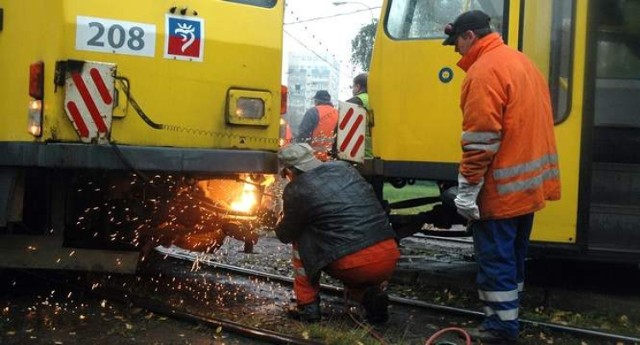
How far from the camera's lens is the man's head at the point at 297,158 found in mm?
4906

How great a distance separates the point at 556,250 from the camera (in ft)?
17.8

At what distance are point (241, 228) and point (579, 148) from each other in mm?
2518

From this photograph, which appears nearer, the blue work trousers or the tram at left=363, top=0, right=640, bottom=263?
the blue work trousers

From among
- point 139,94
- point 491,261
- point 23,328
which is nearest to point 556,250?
point 491,261

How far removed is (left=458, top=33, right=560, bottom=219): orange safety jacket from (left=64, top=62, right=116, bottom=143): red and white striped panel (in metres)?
2.18

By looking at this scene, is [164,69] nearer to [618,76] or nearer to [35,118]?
[35,118]

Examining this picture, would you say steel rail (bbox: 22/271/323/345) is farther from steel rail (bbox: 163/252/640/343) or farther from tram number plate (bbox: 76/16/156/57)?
tram number plate (bbox: 76/16/156/57)

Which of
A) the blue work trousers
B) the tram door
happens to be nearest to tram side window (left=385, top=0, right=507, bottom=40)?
the tram door

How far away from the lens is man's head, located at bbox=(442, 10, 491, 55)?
4371 millimetres

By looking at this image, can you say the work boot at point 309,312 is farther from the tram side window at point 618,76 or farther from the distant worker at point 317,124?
the distant worker at point 317,124

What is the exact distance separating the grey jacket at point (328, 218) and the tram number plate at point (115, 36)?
1.32 meters

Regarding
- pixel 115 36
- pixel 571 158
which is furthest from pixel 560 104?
pixel 115 36

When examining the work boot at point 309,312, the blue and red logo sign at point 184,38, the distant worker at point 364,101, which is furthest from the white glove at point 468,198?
the distant worker at point 364,101

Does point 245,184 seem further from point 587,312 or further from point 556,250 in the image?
point 587,312
